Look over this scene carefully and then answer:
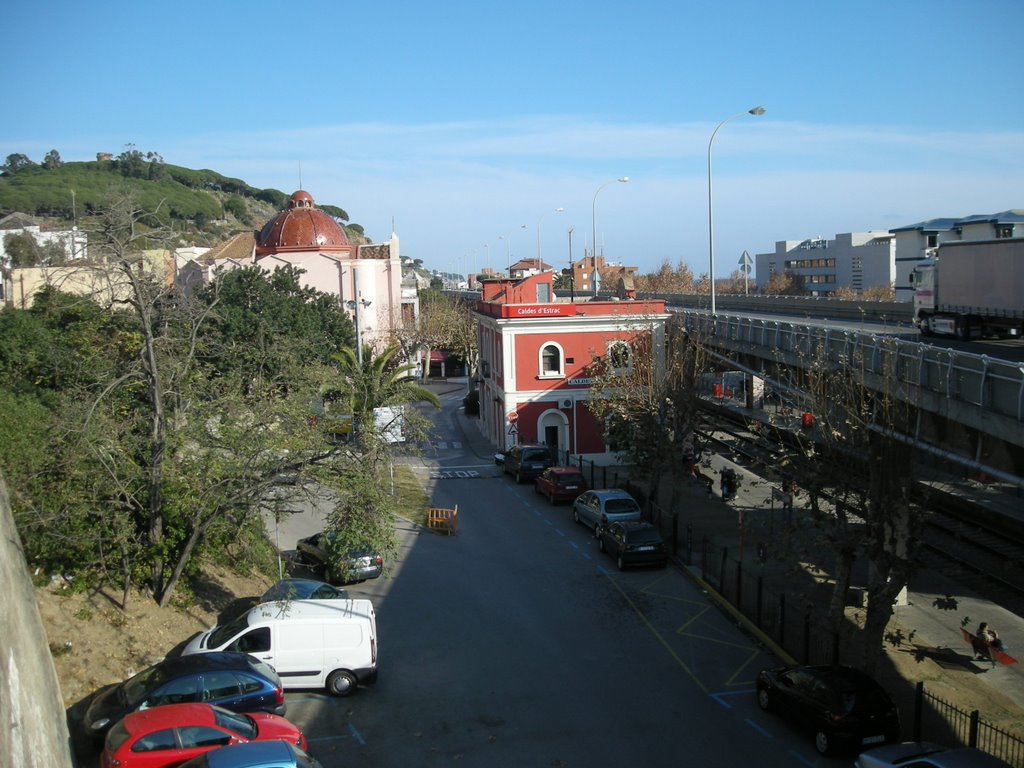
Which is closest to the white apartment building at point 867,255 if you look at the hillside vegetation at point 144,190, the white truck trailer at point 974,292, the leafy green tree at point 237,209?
the white truck trailer at point 974,292

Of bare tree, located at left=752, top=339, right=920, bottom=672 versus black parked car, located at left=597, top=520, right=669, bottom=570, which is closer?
bare tree, located at left=752, top=339, right=920, bottom=672

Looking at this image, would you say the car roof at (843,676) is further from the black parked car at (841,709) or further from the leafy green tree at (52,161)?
the leafy green tree at (52,161)

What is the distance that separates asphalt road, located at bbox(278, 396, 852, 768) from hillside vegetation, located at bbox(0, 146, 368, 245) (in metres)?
100

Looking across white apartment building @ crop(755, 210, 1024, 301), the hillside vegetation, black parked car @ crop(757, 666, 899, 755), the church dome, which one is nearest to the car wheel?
black parked car @ crop(757, 666, 899, 755)

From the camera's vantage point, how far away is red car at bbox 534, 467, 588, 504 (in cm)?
2941

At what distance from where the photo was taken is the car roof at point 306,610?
48.7 feet

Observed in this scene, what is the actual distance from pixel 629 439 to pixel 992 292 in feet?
35.2

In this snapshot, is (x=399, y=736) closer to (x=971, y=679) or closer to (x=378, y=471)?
(x=378, y=471)

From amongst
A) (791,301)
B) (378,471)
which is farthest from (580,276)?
(378,471)

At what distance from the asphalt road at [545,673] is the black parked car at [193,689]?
3.54 feet

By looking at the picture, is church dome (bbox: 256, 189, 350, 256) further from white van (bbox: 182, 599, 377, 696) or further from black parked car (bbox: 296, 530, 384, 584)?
white van (bbox: 182, 599, 377, 696)

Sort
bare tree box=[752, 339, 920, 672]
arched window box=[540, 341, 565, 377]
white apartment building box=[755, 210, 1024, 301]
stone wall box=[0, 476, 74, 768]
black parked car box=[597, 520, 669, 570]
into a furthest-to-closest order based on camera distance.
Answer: white apartment building box=[755, 210, 1024, 301] → arched window box=[540, 341, 565, 377] → black parked car box=[597, 520, 669, 570] → bare tree box=[752, 339, 920, 672] → stone wall box=[0, 476, 74, 768]

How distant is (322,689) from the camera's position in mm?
15000

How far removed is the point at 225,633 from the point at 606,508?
41.0ft
